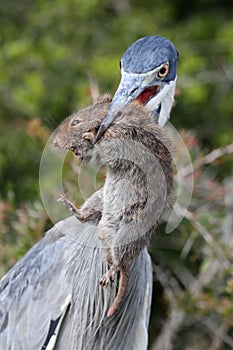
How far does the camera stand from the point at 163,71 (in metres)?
3.85

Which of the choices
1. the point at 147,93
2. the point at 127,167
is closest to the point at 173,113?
the point at 147,93

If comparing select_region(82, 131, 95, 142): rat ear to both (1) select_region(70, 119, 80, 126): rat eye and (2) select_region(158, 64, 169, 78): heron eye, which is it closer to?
(1) select_region(70, 119, 80, 126): rat eye

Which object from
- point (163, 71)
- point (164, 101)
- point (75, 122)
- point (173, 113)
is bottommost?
point (173, 113)

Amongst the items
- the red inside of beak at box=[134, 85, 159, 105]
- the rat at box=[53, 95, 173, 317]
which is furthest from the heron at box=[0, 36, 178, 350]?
the rat at box=[53, 95, 173, 317]

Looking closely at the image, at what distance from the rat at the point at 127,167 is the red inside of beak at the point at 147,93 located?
60cm

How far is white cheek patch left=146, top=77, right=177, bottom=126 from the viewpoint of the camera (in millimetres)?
3773

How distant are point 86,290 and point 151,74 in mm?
947

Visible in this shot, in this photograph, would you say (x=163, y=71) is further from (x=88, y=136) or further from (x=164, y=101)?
(x=88, y=136)

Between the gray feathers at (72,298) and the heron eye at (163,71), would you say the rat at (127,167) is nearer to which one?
the gray feathers at (72,298)

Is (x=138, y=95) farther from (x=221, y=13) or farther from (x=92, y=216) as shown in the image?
(x=221, y=13)

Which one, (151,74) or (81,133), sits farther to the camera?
(151,74)

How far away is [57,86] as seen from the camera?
241 inches

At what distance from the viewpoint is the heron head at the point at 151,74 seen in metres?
3.63

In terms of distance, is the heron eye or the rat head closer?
the rat head
